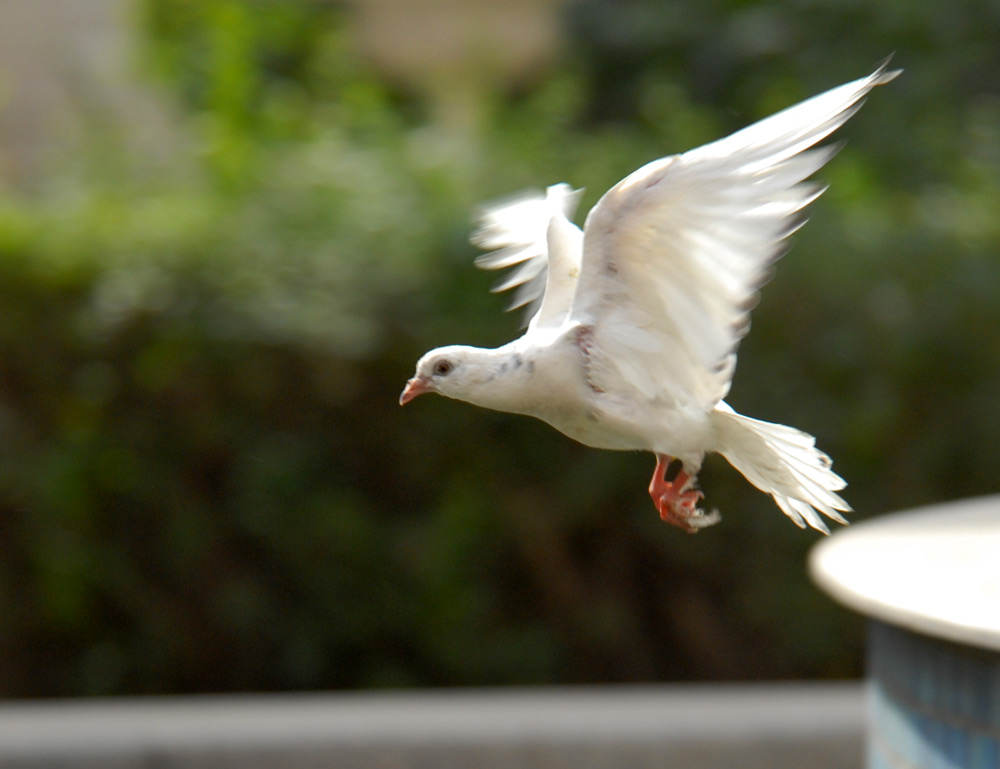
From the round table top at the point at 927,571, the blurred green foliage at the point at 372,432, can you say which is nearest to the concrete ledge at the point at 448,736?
the blurred green foliage at the point at 372,432

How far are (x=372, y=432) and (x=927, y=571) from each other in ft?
7.24

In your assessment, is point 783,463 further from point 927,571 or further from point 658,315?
point 927,571

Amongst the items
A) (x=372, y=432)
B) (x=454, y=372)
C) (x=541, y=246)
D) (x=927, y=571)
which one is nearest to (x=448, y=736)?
(x=372, y=432)

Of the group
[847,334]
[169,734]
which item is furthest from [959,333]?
[169,734]

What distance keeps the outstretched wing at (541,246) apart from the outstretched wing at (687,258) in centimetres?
15

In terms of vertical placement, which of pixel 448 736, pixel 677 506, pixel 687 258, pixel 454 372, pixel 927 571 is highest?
pixel 687 258

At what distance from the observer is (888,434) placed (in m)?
4.33

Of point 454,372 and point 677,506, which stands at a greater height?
point 454,372

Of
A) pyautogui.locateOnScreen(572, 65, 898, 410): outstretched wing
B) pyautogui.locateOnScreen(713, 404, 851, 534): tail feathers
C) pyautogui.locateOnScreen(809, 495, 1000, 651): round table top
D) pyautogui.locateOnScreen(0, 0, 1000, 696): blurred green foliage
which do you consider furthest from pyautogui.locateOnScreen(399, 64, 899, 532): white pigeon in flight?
pyautogui.locateOnScreen(0, 0, 1000, 696): blurred green foliage

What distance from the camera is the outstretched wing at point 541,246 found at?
1.45 meters

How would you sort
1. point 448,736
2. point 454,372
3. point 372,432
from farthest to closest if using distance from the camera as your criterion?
point 372,432 → point 448,736 → point 454,372

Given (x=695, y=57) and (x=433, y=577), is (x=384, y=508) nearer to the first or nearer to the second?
(x=433, y=577)

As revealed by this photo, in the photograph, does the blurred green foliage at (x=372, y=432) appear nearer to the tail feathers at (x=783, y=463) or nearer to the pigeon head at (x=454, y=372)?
the tail feathers at (x=783, y=463)

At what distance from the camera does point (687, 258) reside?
1213 millimetres
